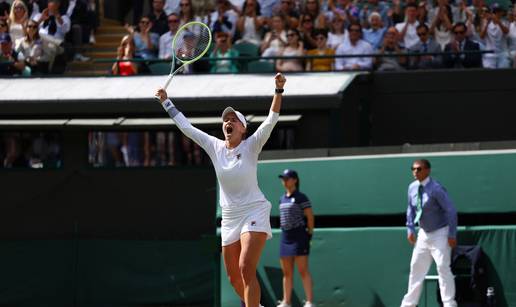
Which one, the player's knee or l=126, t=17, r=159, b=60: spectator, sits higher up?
l=126, t=17, r=159, b=60: spectator

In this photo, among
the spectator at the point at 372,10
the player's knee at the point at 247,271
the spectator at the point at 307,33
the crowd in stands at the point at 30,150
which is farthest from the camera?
the spectator at the point at 372,10

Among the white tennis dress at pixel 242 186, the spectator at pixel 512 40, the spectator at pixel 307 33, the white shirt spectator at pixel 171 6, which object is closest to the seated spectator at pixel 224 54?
the spectator at pixel 307 33

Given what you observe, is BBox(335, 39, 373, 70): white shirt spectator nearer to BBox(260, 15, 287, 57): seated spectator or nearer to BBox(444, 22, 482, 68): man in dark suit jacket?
BBox(260, 15, 287, 57): seated spectator

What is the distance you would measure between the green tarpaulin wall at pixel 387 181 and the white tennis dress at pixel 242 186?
4.61m

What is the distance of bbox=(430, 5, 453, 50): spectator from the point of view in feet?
58.1

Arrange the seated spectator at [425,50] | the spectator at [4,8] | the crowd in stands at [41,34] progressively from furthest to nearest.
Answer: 1. the spectator at [4,8]
2. the crowd in stands at [41,34]
3. the seated spectator at [425,50]

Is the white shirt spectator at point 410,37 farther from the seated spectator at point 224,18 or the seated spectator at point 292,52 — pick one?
the seated spectator at point 224,18

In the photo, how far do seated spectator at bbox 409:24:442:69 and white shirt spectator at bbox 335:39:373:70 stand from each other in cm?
66

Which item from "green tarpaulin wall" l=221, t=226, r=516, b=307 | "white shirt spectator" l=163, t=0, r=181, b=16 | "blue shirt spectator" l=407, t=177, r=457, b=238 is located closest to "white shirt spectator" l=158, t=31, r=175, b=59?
"white shirt spectator" l=163, t=0, r=181, b=16

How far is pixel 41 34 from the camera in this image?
18.8 metres

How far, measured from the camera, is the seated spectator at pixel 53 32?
18.8 metres

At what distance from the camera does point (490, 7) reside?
18.1 metres

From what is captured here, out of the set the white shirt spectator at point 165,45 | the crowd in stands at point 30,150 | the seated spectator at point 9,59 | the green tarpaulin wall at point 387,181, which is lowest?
the crowd in stands at point 30,150

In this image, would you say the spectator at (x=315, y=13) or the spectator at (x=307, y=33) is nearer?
the spectator at (x=307, y=33)
